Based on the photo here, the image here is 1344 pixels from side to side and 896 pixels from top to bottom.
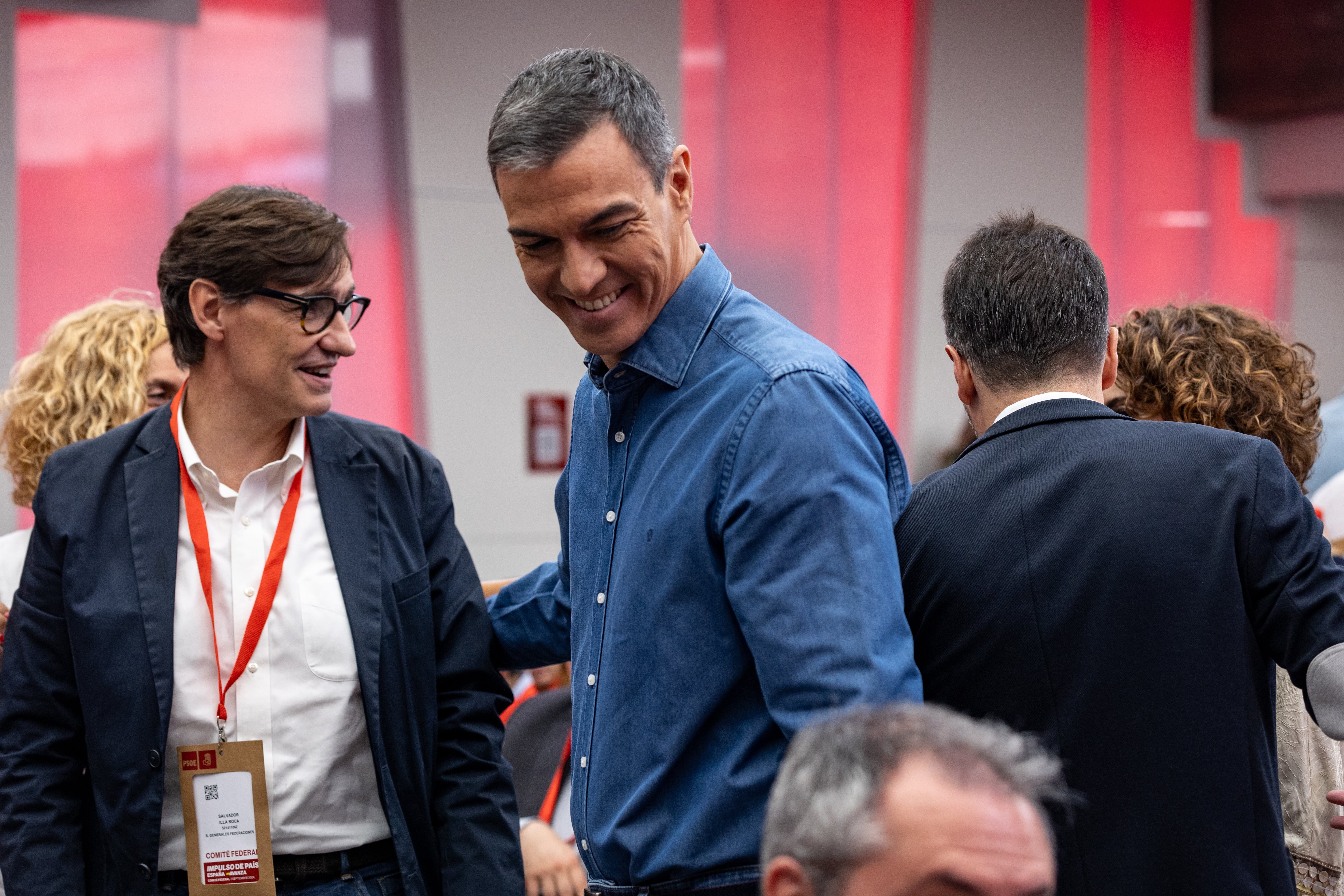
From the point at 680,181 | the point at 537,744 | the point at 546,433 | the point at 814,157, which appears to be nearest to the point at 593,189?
the point at 680,181

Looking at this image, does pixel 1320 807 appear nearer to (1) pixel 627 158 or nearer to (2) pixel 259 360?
(1) pixel 627 158

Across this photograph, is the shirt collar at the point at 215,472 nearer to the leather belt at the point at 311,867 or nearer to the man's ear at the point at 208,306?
the man's ear at the point at 208,306

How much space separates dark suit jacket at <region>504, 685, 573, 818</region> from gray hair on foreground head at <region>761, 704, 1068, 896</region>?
6.37ft

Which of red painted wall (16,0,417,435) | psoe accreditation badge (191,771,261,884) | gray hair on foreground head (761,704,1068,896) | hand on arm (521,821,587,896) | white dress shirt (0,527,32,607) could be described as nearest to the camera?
gray hair on foreground head (761,704,1068,896)

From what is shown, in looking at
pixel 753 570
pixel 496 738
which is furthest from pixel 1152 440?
pixel 496 738

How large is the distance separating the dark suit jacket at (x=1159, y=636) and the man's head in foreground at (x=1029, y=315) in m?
0.14

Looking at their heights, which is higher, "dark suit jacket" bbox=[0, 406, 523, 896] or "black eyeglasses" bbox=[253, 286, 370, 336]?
"black eyeglasses" bbox=[253, 286, 370, 336]

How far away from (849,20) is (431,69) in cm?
185

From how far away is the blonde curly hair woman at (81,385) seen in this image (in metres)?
2.29

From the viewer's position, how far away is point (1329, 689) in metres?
1.34

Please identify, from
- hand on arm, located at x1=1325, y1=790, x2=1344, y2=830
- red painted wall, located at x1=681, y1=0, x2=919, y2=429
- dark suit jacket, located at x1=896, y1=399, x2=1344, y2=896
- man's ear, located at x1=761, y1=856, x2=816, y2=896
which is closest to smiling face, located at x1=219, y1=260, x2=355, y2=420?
dark suit jacket, located at x1=896, y1=399, x2=1344, y2=896

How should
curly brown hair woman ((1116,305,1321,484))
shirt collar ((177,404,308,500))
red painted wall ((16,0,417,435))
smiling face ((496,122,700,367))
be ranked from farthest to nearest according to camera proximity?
red painted wall ((16,0,417,435)), curly brown hair woman ((1116,305,1321,484)), shirt collar ((177,404,308,500)), smiling face ((496,122,700,367))

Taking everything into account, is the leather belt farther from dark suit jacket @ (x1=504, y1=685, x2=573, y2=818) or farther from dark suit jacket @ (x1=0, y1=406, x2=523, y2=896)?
dark suit jacket @ (x1=504, y1=685, x2=573, y2=818)

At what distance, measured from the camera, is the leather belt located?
168cm
